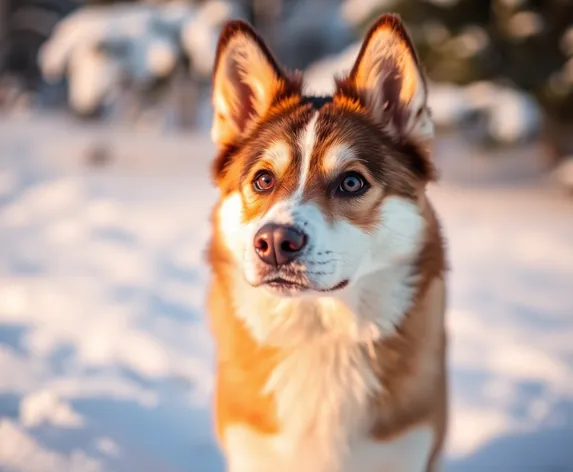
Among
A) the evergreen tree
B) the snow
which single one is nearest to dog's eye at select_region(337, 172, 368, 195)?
the snow

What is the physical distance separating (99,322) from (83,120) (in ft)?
23.9

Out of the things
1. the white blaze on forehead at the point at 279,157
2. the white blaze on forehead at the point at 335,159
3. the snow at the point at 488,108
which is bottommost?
the white blaze on forehead at the point at 335,159

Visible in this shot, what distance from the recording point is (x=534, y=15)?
5648 millimetres

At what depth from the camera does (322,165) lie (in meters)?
1.65

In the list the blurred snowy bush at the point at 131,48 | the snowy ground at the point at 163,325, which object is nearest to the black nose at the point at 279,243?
the snowy ground at the point at 163,325

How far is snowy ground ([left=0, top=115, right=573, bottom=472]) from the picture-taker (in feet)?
7.82

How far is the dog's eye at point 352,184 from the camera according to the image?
1652mm

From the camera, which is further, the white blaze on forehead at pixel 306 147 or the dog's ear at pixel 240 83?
the dog's ear at pixel 240 83

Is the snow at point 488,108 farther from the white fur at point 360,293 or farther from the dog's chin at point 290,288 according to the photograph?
the dog's chin at point 290,288

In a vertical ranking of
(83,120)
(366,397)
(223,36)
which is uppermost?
(83,120)

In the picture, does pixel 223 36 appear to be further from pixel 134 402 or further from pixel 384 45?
pixel 134 402

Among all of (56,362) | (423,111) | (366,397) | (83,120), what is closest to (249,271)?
(366,397)

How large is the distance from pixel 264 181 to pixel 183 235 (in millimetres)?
3704

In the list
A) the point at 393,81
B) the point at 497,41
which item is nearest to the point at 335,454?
the point at 393,81
